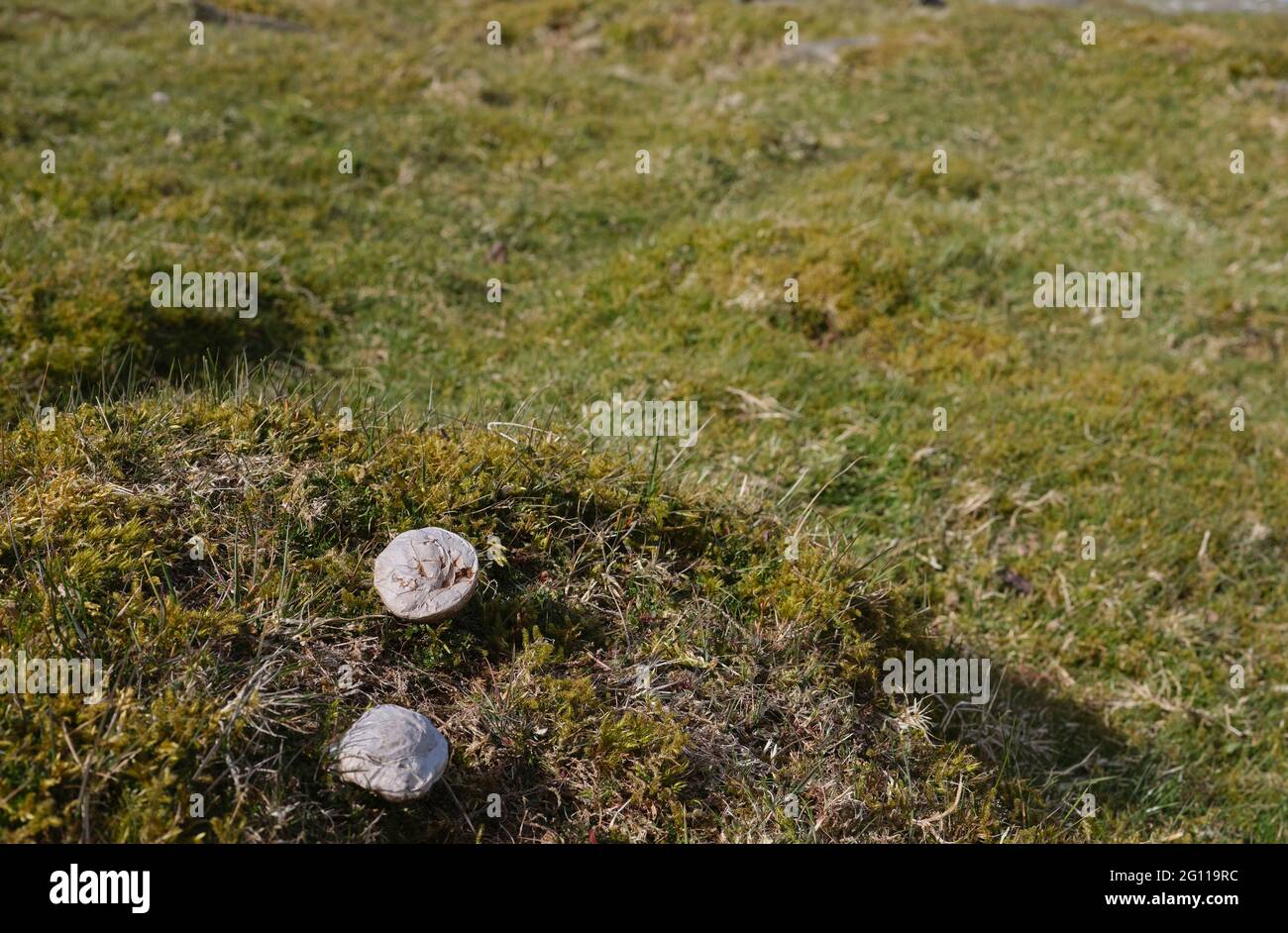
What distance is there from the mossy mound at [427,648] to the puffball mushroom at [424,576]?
16cm

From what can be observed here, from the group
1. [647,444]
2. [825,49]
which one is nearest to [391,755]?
[647,444]

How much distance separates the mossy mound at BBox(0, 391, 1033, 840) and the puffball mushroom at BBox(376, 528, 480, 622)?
0.16 meters

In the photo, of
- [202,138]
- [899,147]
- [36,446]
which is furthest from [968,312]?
[202,138]

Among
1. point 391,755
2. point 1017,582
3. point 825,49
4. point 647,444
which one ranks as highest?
point 825,49

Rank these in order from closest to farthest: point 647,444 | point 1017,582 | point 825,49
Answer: point 647,444, point 1017,582, point 825,49

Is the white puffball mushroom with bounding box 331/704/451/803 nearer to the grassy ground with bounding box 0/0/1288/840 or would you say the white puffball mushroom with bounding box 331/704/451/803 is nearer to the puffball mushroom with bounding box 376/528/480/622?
the grassy ground with bounding box 0/0/1288/840

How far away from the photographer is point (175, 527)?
13.9 feet

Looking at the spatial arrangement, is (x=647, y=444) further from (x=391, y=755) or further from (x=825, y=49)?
(x=825, y=49)

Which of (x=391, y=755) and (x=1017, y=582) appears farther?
(x=1017, y=582)

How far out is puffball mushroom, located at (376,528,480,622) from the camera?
397 cm

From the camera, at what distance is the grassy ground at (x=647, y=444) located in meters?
3.83

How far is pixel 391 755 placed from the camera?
11.1 feet

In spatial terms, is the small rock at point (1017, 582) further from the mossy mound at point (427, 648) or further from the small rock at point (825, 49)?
the small rock at point (825, 49)

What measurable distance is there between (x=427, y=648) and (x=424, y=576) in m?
0.34
